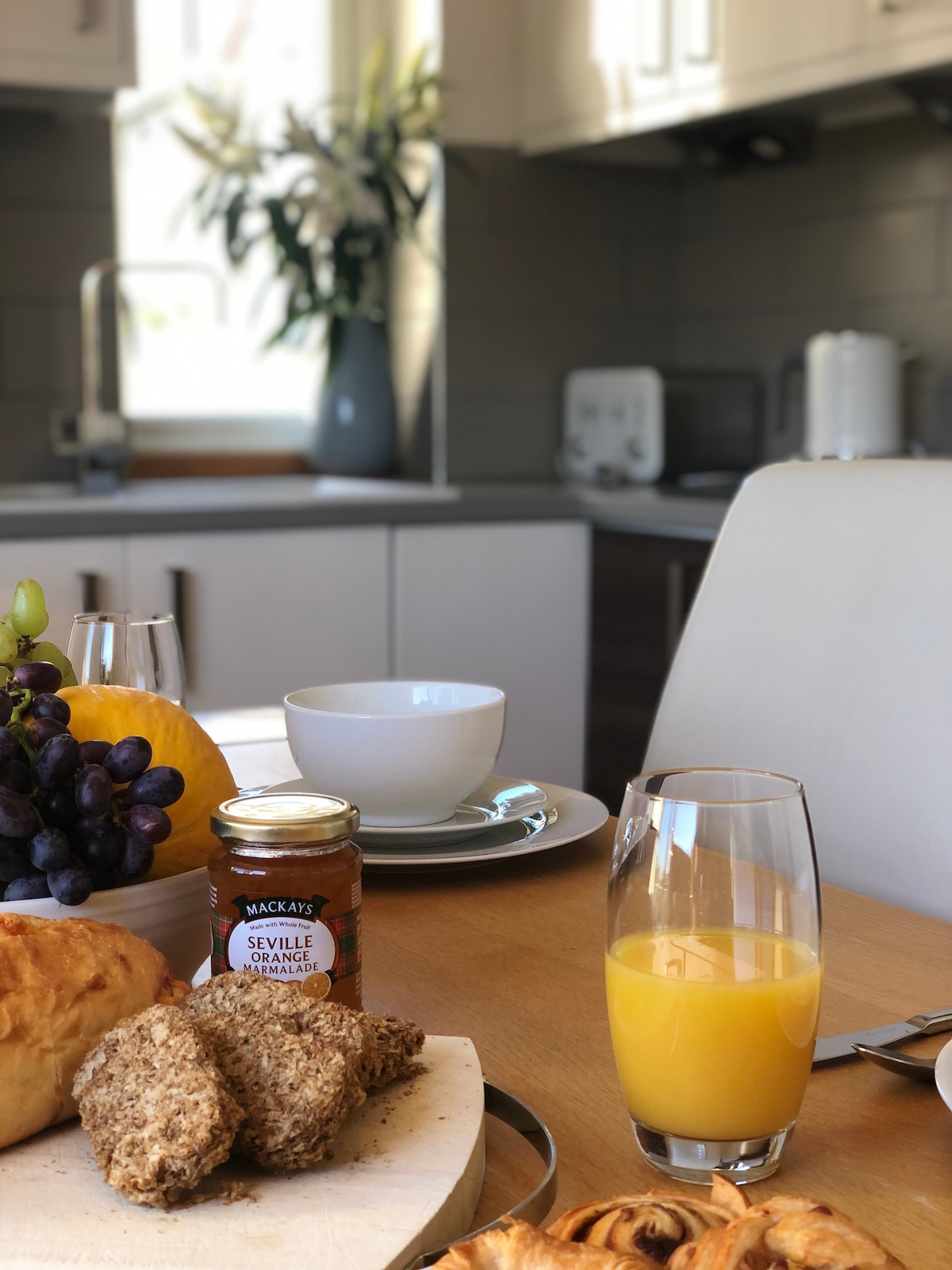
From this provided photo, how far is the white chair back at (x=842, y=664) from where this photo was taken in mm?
1125

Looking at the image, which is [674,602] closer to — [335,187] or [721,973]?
[335,187]

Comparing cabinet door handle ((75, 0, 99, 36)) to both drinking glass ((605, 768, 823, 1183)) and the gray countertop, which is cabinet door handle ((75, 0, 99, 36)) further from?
drinking glass ((605, 768, 823, 1183))

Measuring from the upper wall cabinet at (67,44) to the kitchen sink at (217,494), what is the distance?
0.75 metres

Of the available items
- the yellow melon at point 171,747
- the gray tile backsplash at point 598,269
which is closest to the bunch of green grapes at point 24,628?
the yellow melon at point 171,747

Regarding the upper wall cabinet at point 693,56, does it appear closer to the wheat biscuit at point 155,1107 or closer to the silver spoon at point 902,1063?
the silver spoon at point 902,1063

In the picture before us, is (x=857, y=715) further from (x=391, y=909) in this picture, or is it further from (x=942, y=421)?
(x=942, y=421)

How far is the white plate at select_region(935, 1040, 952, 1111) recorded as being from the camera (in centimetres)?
52

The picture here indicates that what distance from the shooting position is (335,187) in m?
3.11

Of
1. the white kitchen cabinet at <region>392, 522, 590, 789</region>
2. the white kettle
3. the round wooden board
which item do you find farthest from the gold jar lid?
the white kettle

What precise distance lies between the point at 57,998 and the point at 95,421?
2.62m

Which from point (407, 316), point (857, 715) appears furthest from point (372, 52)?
point (857, 715)

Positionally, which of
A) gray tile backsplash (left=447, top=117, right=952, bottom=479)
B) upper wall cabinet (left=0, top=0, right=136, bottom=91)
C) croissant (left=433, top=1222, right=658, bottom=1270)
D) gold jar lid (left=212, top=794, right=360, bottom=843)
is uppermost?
upper wall cabinet (left=0, top=0, right=136, bottom=91)

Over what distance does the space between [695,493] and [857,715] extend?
5.22ft

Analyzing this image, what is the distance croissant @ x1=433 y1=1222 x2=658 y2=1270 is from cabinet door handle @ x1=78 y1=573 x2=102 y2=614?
209cm
